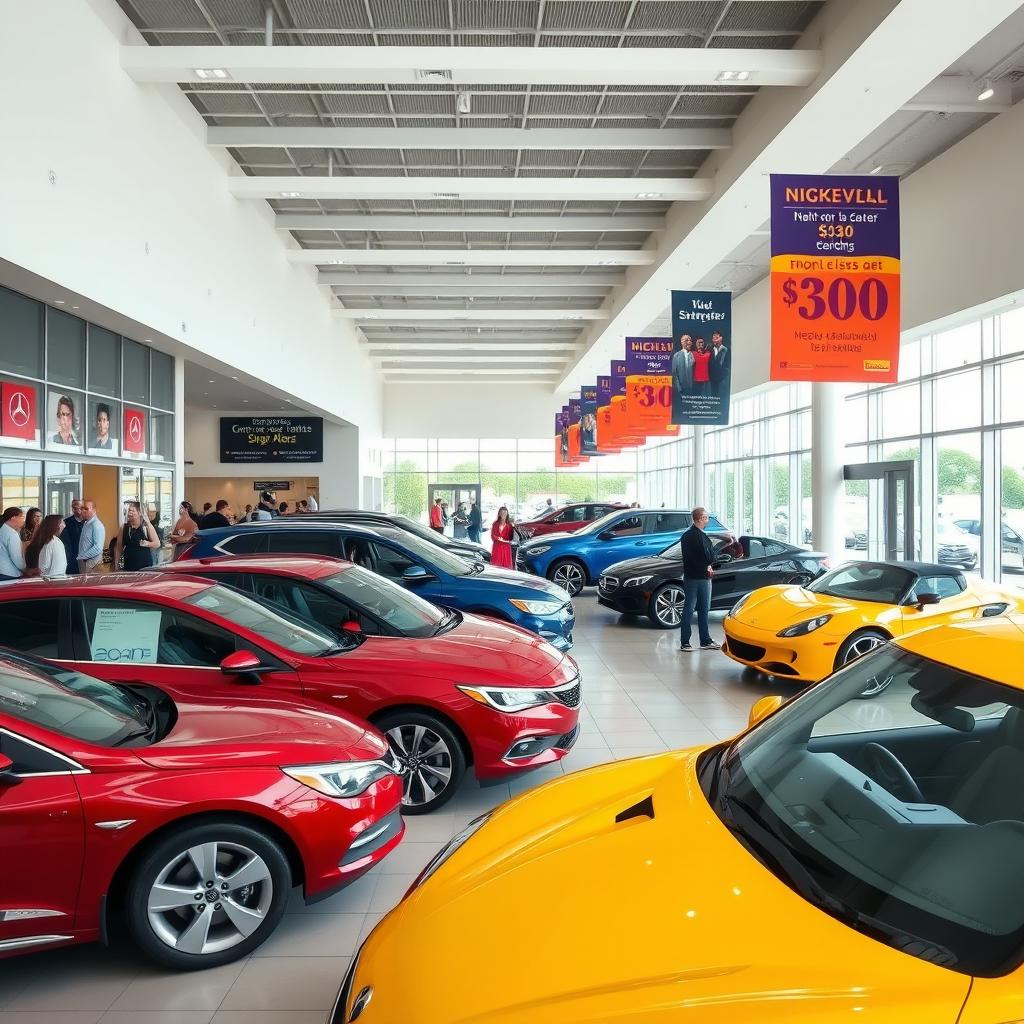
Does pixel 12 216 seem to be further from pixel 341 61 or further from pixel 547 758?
pixel 547 758

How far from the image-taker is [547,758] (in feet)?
16.4

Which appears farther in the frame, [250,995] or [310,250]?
[310,250]

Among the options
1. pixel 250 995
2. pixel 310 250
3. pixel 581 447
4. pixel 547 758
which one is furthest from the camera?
pixel 581 447

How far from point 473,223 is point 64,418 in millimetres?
9029

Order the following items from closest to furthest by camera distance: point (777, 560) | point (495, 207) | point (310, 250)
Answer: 1. point (777, 560)
2. point (495, 207)
3. point (310, 250)

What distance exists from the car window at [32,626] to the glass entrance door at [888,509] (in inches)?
554

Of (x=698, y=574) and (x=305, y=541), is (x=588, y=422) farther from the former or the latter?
(x=305, y=541)

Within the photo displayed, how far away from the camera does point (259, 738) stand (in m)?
3.47

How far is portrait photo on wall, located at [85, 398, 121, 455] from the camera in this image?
469 inches

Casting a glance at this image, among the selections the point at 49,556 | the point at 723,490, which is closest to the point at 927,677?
the point at 49,556

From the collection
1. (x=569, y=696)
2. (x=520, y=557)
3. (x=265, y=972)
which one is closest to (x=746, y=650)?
(x=569, y=696)

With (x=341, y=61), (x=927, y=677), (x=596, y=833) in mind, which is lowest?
(x=596, y=833)

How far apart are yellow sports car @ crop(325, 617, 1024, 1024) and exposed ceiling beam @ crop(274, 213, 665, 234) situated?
612 inches

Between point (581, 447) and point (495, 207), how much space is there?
1235 cm
